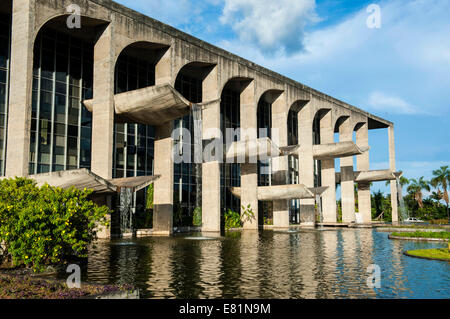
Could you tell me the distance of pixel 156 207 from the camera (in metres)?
29.9

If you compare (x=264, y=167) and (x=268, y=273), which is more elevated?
(x=264, y=167)

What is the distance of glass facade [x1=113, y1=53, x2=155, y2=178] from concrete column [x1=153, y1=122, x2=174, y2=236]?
3.18 m

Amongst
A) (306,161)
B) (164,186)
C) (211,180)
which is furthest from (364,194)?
(164,186)

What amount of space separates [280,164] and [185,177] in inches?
362

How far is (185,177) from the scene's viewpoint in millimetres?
36812

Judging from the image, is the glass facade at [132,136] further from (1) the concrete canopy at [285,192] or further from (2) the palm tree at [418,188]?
(2) the palm tree at [418,188]

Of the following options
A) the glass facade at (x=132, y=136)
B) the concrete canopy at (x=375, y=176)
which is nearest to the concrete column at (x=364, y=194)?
the concrete canopy at (x=375, y=176)

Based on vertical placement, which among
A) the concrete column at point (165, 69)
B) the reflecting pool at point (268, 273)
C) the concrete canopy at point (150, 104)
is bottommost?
the reflecting pool at point (268, 273)

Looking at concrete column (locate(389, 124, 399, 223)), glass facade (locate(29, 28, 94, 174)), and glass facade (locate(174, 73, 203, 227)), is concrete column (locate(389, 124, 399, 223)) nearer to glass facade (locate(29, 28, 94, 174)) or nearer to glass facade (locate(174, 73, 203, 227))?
glass facade (locate(174, 73, 203, 227))

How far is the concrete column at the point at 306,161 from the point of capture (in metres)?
42.4

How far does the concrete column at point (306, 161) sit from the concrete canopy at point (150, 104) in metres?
18.8

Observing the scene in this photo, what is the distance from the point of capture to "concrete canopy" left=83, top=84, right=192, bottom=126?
83.3ft

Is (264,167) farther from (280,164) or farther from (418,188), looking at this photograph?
(418,188)

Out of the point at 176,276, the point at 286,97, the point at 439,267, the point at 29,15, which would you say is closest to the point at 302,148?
the point at 286,97
